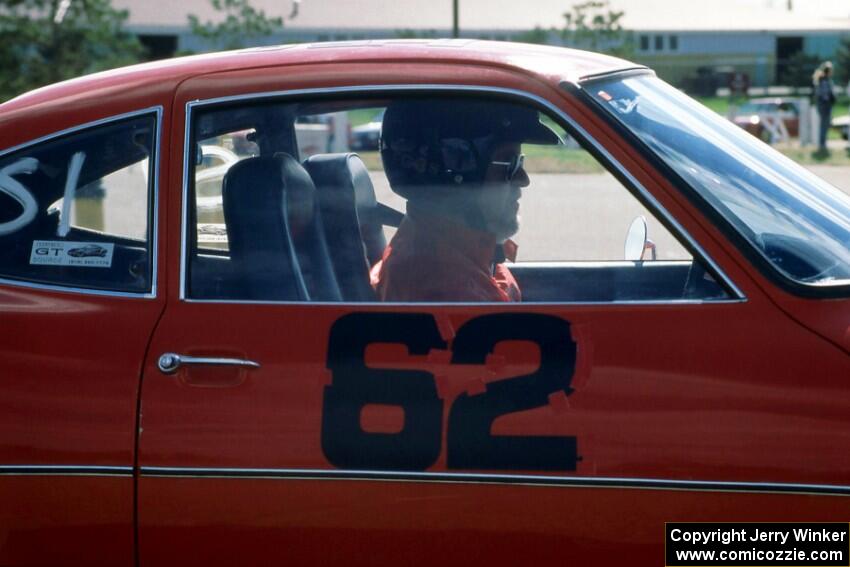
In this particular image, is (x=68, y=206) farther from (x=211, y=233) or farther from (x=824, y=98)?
(x=824, y=98)

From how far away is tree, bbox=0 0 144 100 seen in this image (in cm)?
1930

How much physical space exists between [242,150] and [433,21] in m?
48.5

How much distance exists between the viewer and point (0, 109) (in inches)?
121

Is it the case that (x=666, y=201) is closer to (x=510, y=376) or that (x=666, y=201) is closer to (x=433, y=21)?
(x=510, y=376)

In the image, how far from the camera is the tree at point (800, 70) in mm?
56000

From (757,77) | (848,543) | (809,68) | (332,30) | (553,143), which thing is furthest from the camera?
(757,77)

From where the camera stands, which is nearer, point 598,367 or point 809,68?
point 598,367

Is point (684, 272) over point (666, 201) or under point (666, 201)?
under

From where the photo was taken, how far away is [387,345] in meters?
2.65

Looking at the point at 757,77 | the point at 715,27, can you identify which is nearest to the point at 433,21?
the point at 715,27

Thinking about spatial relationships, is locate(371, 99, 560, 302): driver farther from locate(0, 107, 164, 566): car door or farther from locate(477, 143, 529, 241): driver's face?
locate(0, 107, 164, 566): car door

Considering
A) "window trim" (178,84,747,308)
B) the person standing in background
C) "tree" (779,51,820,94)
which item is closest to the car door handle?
"window trim" (178,84,747,308)

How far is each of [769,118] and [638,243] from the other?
90.8 feet

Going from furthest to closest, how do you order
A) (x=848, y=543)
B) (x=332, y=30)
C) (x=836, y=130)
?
(x=332, y=30) → (x=836, y=130) → (x=848, y=543)
